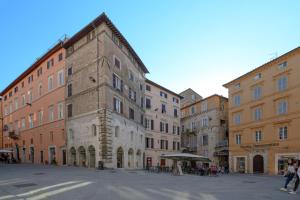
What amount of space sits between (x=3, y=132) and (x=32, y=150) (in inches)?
762

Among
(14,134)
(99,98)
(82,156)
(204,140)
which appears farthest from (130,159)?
(14,134)

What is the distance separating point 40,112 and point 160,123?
21.0 m

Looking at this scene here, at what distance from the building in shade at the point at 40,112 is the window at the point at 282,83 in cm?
2673

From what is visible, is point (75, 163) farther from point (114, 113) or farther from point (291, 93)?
point (291, 93)

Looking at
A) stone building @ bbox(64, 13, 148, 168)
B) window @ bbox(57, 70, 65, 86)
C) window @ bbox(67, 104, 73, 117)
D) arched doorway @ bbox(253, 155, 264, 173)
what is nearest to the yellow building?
arched doorway @ bbox(253, 155, 264, 173)

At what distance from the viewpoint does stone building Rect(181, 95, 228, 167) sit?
51156 mm

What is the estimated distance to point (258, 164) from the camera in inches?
1526

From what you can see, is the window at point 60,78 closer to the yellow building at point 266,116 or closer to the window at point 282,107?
the yellow building at point 266,116

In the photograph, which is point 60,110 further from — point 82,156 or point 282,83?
point 282,83

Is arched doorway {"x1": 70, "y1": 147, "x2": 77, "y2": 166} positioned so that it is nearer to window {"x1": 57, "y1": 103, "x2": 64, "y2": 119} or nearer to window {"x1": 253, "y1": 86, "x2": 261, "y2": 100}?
window {"x1": 57, "y1": 103, "x2": 64, "y2": 119}

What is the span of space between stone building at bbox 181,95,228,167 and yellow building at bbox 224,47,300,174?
7051 millimetres

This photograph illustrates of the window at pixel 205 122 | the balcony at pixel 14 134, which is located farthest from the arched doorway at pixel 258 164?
the balcony at pixel 14 134

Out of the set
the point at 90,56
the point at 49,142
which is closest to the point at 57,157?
the point at 49,142

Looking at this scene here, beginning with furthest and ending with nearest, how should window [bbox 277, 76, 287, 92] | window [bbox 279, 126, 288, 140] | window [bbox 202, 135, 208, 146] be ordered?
window [bbox 202, 135, 208, 146]
window [bbox 277, 76, 287, 92]
window [bbox 279, 126, 288, 140]
